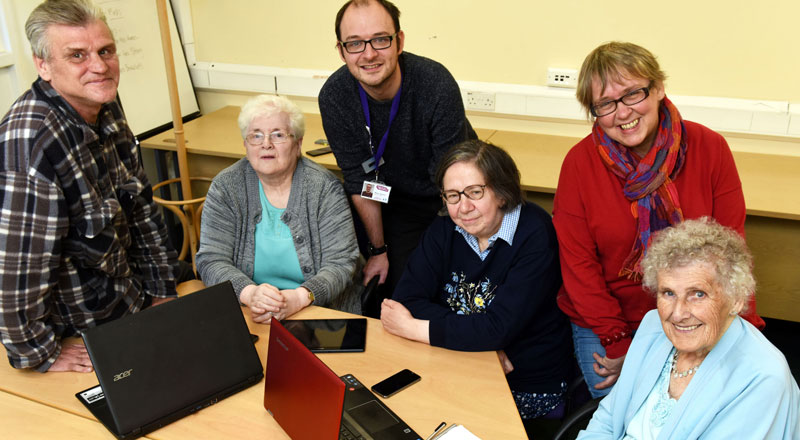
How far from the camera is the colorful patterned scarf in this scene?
1924 mm

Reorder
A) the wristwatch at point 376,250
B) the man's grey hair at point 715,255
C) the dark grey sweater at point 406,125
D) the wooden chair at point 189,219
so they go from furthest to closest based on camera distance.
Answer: the wooden chair at point 189,219 → the wristwatch at point 376,250 → the dark grey sweater at point 406,125 → the man's grey hair at point 715,255


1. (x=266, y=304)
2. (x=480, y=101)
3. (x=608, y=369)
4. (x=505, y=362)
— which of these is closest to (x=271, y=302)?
(x=266, y=304)

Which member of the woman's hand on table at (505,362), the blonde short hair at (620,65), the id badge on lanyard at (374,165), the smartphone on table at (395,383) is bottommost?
the woman's hand on table at (505,362)

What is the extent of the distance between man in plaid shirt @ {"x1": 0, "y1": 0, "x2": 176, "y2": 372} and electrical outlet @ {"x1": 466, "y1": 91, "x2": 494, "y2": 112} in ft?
7.37

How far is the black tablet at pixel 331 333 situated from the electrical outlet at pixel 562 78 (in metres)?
2.13

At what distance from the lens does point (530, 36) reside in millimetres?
3553

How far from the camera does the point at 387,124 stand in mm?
2545

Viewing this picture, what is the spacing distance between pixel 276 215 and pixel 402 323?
2.37 ft

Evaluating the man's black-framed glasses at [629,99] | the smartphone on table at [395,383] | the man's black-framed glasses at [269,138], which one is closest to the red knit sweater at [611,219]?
the man's black-framed glasses at [629,99]

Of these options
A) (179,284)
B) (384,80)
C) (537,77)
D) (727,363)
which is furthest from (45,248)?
(537,77)

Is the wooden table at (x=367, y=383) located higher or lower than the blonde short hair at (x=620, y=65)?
lower

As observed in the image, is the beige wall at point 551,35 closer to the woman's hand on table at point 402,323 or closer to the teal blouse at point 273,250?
the teal blouse at point 273,250

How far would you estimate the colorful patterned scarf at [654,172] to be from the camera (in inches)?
75.7

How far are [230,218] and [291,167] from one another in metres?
0.29
